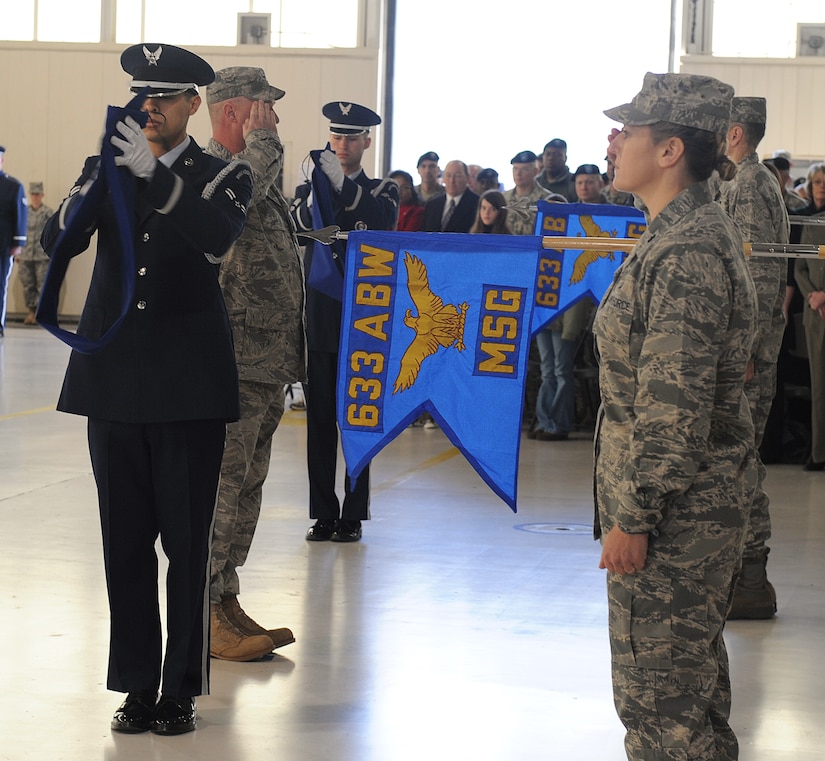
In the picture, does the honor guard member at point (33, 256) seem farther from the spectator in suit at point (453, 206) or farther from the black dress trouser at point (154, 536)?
the black dress trouser at point (154, 536)

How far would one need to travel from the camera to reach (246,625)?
434cm

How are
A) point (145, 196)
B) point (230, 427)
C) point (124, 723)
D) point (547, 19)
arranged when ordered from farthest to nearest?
point (547, 19)
point (230, 427)
point (124, 723)
point (145, 196)

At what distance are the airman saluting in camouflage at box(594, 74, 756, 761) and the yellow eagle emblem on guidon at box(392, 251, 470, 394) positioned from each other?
2.43 metres

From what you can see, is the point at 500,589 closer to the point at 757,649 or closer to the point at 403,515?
the point at 757,649

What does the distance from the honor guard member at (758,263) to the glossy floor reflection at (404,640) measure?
5.1 inches

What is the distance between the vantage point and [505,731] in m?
3.64

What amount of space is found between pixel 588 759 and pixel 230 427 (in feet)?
5.13

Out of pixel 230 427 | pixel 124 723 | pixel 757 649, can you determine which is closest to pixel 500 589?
pixel 757 649

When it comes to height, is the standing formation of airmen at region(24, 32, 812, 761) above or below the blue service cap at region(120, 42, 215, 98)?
below

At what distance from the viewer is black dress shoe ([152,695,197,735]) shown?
3551mm

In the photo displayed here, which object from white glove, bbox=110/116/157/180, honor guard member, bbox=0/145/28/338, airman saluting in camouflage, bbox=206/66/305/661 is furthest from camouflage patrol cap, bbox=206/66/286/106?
honor guard member, bbox=0/145/28/338

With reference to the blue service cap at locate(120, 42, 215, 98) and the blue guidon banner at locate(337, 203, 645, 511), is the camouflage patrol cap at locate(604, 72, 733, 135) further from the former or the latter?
the blue guidon banner at locate(337, 203, 645, 511)

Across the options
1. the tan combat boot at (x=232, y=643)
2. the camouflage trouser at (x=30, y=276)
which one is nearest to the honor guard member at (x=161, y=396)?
the tan combat boot at (x=232, y=643)

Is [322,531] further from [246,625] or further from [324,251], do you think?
[246,625]
